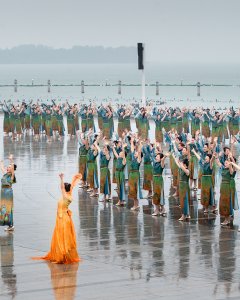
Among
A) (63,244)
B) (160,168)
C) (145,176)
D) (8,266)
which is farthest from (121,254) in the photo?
(145,176)

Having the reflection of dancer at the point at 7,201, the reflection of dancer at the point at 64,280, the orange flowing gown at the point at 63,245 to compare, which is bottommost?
the reflection of dancer at the point at 64,280

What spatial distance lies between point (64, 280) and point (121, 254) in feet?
8.62

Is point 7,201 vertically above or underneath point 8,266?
above

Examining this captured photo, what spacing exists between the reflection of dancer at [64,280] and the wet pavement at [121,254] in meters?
0.02

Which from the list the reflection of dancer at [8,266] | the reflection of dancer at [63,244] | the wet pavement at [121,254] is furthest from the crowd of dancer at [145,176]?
the reflection of dancer at [8,266]

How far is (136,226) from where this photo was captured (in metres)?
27.0

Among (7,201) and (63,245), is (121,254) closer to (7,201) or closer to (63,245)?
(63,245)

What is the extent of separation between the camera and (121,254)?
922 inches

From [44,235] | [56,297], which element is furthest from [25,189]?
[56,297]

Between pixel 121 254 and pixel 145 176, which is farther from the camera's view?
pixel 145 176

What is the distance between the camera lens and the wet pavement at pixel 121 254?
20188 millimetres

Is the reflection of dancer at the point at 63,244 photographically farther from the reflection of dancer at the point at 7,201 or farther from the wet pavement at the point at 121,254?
the reflection of dancer at the point at 7,201

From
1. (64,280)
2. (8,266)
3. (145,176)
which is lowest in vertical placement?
(64,280)

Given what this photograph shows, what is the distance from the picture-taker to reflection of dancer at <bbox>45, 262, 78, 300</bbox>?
1986cm
